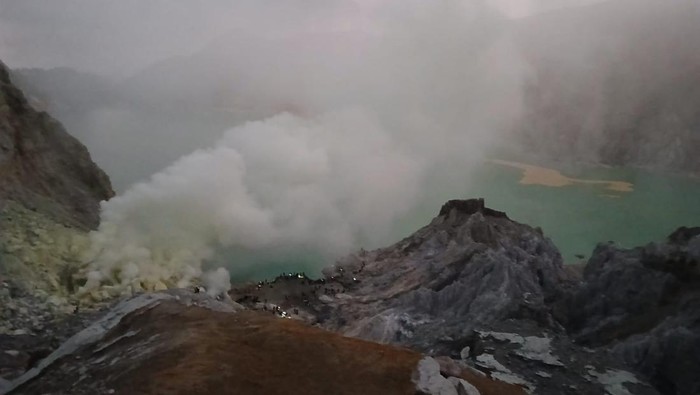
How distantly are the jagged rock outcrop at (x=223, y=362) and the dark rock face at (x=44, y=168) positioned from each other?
31380 millimetres

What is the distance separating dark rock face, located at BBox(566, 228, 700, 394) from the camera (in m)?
33.0

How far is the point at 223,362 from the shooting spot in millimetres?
21594

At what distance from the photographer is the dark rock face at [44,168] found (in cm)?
5362

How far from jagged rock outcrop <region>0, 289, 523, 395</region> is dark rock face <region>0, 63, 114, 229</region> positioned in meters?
31.4

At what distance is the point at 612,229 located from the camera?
120312mm

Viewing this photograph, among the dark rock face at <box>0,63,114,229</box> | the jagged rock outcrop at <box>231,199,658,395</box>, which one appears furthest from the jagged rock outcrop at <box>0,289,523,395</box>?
the dark rock face at <box>0,63,114,229</box>

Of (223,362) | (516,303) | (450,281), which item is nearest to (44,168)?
(450,281)

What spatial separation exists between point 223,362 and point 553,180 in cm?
15975

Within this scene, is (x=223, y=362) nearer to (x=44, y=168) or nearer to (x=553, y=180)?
(x=44, y=168)

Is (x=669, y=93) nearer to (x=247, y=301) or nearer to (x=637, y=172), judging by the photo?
(x=637, y=172)

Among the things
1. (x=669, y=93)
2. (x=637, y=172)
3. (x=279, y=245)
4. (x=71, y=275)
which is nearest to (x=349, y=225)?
(x=279, y=245)

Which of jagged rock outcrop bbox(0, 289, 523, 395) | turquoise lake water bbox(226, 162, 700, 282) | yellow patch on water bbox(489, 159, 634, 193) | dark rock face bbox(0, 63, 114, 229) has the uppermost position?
yellow patch on water bbox(489, 159, 634, 193)

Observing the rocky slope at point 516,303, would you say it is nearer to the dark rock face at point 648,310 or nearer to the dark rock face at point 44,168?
the dark rock face at point 648,310

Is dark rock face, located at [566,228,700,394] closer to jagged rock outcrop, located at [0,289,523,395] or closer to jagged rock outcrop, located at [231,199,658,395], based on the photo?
jagged rock outcrop, located at [231,199,658,395]
